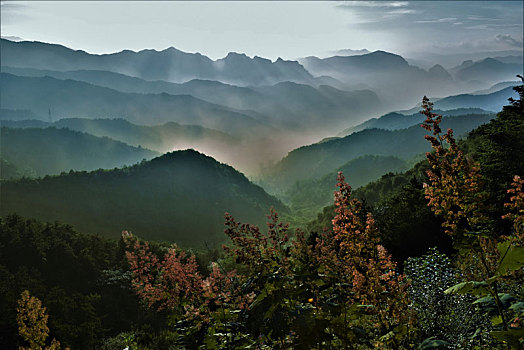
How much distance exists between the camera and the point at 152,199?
149 metres

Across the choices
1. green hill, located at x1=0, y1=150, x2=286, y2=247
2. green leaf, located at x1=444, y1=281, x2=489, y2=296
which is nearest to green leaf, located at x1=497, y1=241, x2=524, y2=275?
green leaf, located at x1=444, y1=281, x2=489, y2=296

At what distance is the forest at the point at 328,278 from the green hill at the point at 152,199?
86230 mm

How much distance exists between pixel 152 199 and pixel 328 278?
154315 mm

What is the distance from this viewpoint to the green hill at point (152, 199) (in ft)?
392

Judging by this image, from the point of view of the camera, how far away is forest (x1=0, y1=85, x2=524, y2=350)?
3529mm

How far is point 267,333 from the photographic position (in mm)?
3529

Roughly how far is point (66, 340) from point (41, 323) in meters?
14.1

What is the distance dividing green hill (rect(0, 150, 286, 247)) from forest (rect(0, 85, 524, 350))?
86.2m

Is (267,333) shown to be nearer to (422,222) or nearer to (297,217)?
(422,222)

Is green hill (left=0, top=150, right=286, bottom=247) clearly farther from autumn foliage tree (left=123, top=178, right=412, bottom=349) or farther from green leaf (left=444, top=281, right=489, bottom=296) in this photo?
green leaf (left=444, top=281, right=489, bottom=296)

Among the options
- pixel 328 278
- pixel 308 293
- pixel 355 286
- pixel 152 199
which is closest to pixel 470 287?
pixel 355 286

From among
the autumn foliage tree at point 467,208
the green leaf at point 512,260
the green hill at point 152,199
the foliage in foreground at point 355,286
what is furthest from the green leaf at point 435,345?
the green hill at point 152,199

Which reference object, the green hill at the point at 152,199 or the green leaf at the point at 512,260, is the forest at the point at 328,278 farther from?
the green hill at the point at 152,199

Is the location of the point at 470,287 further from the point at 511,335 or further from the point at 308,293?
the point at 308,293
